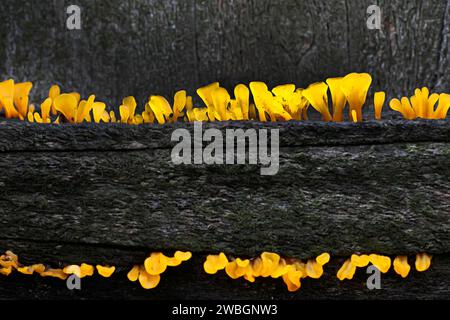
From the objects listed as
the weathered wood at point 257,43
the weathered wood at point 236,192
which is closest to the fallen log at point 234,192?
→ the weathered wood at point 236,192

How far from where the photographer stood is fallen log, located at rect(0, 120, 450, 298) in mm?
1600

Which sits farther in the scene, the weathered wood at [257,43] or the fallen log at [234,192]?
the weathered wood at [257,43]

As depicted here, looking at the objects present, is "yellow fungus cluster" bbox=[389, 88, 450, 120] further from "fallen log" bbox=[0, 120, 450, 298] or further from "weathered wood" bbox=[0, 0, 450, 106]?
"weathered wood" bbox=[0, 0, 450, 106]

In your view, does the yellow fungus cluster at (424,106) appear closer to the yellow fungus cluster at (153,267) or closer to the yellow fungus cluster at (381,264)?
the yellow fungus cluster at (381,264)

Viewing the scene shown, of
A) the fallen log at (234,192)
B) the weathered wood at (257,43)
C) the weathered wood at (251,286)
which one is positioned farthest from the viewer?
the weathered wood at (257,43)

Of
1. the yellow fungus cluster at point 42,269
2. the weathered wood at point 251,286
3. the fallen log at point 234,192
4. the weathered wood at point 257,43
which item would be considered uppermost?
the weathered wood at point 257,43

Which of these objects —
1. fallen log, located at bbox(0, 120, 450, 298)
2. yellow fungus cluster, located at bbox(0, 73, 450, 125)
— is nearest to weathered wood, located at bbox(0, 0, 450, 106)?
yellow fungus cluster, located at bbox(0, 73, 450, 125)

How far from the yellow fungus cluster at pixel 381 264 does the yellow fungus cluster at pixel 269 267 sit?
7 cm

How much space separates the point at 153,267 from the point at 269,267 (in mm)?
319

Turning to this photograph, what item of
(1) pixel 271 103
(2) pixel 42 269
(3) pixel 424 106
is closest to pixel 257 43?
(1) pixel 271 103

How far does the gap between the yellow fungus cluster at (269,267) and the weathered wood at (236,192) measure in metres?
0.03

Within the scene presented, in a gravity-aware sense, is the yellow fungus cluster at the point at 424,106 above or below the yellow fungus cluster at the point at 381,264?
above

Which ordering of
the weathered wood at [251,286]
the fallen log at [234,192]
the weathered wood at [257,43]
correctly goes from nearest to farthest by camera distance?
the fallen log at [234,192] → the weathered wood at [251,286] → the weathered wood at [257,43]

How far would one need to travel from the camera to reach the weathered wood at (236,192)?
1600mm
